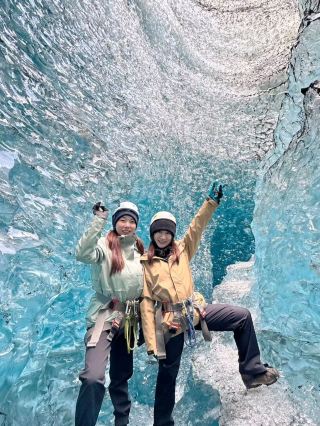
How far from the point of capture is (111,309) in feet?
9.01

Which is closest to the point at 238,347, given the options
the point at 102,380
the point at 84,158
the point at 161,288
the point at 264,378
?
the point at 264,378

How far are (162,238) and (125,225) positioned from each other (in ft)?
0.79

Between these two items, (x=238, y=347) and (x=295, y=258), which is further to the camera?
(x=295, y=258)

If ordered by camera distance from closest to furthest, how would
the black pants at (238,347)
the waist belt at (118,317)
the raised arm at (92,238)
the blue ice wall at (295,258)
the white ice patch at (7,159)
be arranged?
the raised arm at (92,238) < the waist belt at (118,317) < the black pants at (238,347) < the blue ice wall at (295,258) < the white ice patch at (7,159)

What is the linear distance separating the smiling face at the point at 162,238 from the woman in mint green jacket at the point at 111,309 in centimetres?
14

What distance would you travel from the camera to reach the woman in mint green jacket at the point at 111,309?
2.48 metres

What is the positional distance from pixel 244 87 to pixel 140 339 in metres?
9.04

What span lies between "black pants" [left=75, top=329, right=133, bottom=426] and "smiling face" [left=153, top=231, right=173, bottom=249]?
58cm

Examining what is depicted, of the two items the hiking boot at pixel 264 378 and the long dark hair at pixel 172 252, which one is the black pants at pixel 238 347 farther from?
the long dark hair at pixel 172 252

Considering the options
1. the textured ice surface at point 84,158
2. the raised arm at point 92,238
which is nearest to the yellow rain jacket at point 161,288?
the raised arm at point 92,238

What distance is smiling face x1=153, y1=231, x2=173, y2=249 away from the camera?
286cm

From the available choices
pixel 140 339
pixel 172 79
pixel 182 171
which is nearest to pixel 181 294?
pixel 140 339

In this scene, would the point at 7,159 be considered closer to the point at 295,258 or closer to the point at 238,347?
the point at 238,347

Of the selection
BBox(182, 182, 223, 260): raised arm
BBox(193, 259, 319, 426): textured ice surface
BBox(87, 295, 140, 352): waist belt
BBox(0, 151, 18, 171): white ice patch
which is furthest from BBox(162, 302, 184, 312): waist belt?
BBox(0, 151, 18, 171): white ice patch
